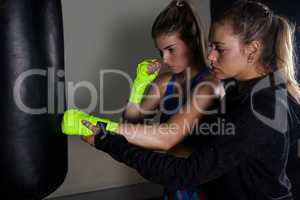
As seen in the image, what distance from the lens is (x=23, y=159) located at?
1033 millimetres

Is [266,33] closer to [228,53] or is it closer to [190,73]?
[228,53]

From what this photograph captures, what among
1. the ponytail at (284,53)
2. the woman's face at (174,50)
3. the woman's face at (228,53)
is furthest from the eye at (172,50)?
the ponytail at (284,53)

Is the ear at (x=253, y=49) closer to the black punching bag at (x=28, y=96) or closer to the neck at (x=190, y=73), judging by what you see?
the neck at (x=190, y=73)

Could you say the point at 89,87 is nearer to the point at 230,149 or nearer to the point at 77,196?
the point at 77,196

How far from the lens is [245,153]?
84cm

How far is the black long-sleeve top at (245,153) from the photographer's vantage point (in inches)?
32.8

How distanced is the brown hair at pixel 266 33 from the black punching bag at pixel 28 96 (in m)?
0.51

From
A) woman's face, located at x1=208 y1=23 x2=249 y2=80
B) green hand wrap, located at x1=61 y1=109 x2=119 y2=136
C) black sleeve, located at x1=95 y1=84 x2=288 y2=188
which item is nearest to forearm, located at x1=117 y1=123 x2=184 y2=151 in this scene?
green hand wrap, located at x1=61 y1=109 x2=119 y2=136

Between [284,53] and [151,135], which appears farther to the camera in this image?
[151,135]

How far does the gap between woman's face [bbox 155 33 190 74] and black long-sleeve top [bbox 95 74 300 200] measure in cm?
33

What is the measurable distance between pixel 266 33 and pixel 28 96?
2.24ft

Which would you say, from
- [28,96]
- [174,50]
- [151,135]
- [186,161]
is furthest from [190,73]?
[28,96]

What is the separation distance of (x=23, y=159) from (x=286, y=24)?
0.83m

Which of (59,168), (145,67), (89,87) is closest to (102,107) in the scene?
(89,87)
